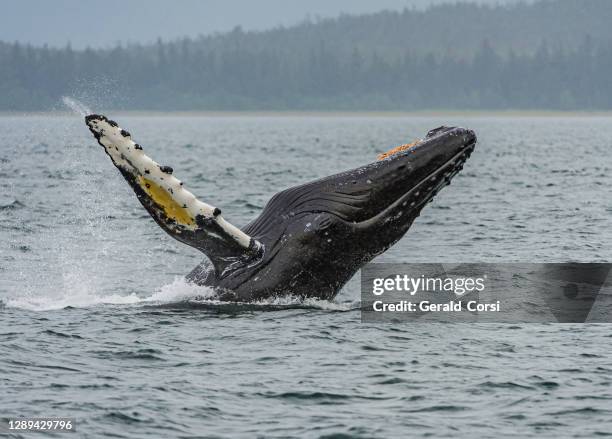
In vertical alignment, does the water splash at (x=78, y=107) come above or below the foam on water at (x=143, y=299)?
above

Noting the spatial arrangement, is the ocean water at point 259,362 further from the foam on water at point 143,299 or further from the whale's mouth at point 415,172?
the whale's mouth at point 415,172

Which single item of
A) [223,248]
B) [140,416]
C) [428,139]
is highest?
[428,139]

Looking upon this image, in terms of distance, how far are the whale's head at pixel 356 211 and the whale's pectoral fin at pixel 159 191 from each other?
3.57 ft

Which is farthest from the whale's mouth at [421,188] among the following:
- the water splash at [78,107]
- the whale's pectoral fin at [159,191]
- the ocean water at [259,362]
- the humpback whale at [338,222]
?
the water splash at [78,107]

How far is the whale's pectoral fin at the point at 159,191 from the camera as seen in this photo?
13.0 m

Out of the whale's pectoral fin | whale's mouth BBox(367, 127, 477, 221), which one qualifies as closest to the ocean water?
the whale's pectoral fin

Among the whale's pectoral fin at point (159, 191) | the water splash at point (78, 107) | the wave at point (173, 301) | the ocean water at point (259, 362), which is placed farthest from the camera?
the wave at point (173, 301)

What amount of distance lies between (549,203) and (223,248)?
24.1 meters

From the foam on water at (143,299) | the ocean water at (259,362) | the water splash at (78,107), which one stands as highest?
the water splash at (78,107)

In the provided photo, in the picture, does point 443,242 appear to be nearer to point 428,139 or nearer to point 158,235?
point 158,235

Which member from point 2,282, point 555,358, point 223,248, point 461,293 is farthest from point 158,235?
point 555,358

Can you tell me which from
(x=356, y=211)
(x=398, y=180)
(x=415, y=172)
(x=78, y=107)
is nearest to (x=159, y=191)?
(x=78, y=107)

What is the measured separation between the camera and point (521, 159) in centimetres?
7275

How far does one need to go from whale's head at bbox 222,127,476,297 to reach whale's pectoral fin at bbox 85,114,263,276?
3.57 ft
